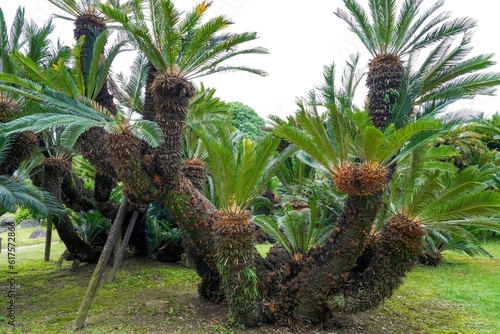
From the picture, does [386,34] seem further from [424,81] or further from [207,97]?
[207,97]

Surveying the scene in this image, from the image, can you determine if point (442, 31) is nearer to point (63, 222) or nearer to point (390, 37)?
point (390, 37)

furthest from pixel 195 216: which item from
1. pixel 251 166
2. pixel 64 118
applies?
pixel 64 118

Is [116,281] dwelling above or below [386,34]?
below

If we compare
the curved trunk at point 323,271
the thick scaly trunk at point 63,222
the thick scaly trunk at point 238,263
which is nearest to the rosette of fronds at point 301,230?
the curved trunk at point 323,271

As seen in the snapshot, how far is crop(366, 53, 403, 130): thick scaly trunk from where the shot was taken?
22.6 feet

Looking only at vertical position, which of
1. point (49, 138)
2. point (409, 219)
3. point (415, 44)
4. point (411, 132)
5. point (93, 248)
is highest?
point (415, 44)

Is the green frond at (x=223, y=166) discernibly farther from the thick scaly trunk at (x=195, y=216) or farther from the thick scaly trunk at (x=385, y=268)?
the thick scaly trunk at (x=385, y=268)

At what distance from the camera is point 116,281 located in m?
9.89

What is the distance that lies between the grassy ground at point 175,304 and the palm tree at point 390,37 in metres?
3.83

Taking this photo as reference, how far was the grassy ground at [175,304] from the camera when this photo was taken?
6.73m

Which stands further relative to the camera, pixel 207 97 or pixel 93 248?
pixel 93 248

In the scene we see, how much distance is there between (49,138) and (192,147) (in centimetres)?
382

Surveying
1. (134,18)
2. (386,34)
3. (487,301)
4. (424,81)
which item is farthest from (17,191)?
(487,301)

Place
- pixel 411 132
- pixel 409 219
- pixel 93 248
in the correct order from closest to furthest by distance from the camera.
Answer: pixel 411 132 < pixel 409 219 < pixel 93 248
